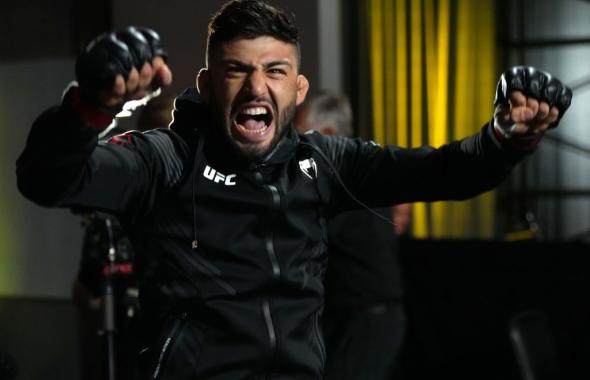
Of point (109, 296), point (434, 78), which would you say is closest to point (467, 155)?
point (109, 296)

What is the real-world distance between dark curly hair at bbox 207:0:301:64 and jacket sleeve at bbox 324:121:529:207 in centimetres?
25

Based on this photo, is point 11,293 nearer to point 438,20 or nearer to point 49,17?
point 49,17

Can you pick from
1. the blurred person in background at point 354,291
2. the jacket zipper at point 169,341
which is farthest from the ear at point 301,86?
the blurred person in background at point 354,291

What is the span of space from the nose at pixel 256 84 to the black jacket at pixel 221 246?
114 millimetres

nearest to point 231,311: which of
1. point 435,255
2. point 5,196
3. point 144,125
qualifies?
point 144,125

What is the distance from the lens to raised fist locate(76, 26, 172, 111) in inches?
53.5

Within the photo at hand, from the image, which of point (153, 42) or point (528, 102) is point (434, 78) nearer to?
point (528, 102)

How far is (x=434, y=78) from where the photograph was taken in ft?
17.0

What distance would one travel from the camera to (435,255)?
4.19 m

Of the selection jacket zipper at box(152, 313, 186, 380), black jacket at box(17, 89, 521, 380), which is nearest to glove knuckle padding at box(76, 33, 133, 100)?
black jacket at box(17, 89, 521, 380)

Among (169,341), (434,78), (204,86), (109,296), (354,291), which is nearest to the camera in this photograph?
(169,341)

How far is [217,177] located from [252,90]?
16 centimetres

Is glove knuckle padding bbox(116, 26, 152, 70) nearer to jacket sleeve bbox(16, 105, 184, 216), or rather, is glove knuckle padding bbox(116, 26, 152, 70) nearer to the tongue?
jacket sleeve bbox(16, 105, 184, 216)

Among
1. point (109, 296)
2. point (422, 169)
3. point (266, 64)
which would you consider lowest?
point (109, 296)
